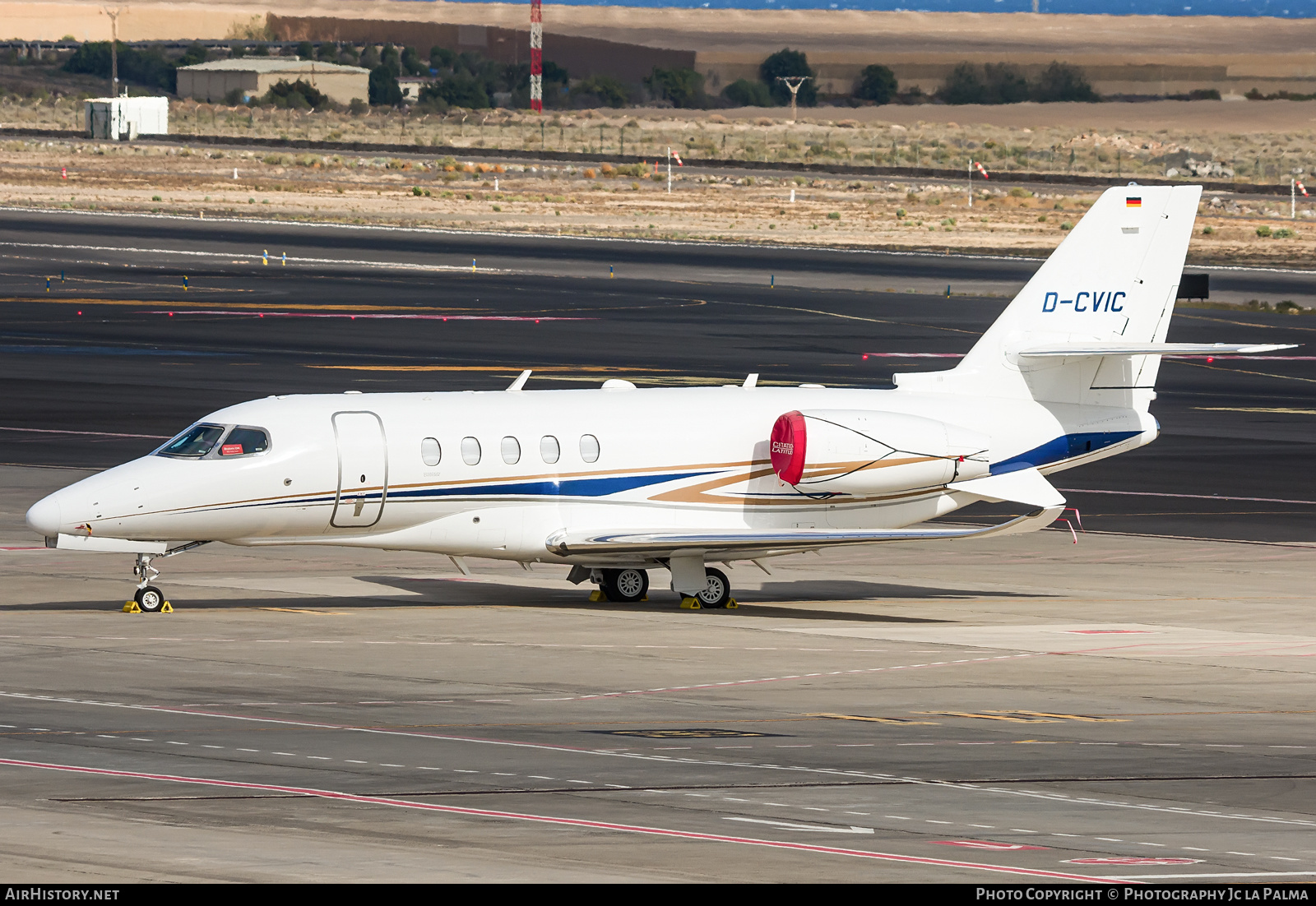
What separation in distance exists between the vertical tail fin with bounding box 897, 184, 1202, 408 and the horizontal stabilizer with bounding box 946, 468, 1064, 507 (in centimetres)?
147

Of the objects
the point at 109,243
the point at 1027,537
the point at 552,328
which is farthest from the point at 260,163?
the point at 1027,537

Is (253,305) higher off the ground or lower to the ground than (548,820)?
lower

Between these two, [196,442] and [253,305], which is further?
[253,305]

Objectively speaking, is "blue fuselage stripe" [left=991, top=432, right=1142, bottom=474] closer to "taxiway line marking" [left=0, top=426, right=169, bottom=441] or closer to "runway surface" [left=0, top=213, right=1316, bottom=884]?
"runway surface" [left=0, top=213, right=1316, bottom=884]

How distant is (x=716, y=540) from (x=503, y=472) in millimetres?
3233

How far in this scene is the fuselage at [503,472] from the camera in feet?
94.1

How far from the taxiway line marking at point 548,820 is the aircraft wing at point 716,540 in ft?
38.6

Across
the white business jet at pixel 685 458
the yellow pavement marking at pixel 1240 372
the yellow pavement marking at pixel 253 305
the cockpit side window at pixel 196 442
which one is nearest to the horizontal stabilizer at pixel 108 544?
the white business jet at pixel 685 458

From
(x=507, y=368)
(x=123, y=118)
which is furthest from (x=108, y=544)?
(x=123, y=118)

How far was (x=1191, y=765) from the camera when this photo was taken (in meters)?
20.1

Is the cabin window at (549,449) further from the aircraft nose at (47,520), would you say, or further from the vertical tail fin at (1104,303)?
the aircraft nose at (47,520)

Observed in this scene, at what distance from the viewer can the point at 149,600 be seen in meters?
29.1

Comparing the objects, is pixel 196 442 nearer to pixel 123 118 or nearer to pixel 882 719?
pixel 882 719
